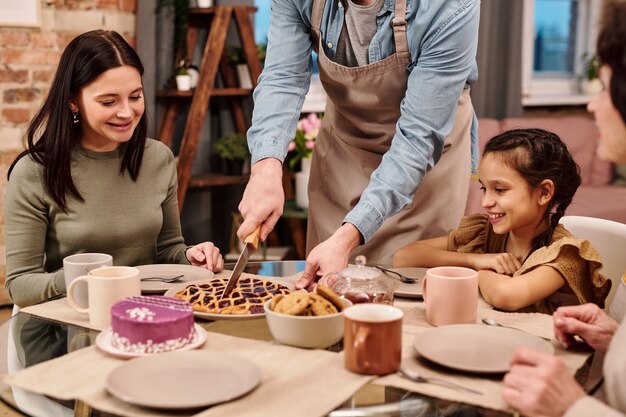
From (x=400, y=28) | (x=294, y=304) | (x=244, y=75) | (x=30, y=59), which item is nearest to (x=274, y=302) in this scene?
(x=294, y=304)

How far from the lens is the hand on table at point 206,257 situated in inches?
73.5

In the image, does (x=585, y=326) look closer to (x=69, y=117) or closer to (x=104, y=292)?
(x=104, y=292)

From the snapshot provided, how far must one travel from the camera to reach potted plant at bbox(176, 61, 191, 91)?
174 inches

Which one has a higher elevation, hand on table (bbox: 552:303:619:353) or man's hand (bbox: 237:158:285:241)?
man's hand (bbox: 237:158:285:241)

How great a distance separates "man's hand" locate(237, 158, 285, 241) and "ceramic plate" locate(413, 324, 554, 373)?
1.86 feet

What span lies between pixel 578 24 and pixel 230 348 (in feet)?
17.1

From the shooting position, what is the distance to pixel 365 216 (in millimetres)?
1720

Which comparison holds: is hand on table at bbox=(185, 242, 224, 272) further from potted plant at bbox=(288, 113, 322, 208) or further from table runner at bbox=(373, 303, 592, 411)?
potted plant at bbox=(288, 113, 322, 208)

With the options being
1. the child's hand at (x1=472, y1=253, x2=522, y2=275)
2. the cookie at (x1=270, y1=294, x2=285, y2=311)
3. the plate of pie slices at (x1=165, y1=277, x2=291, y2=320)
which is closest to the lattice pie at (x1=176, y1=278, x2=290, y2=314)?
the plate of pie slices at (x1=165, y1=277, x2=291, y2=320)

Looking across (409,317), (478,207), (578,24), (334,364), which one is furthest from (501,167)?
(578,24)

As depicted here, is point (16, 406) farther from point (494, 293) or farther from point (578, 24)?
point (578, 24)

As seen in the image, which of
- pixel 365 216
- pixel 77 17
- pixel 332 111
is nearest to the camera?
pixel 365 216

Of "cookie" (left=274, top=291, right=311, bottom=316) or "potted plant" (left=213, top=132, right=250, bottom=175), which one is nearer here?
"cookie" (left=274, top=291, right=311, bottom=316)

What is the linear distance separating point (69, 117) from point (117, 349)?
0.97m
